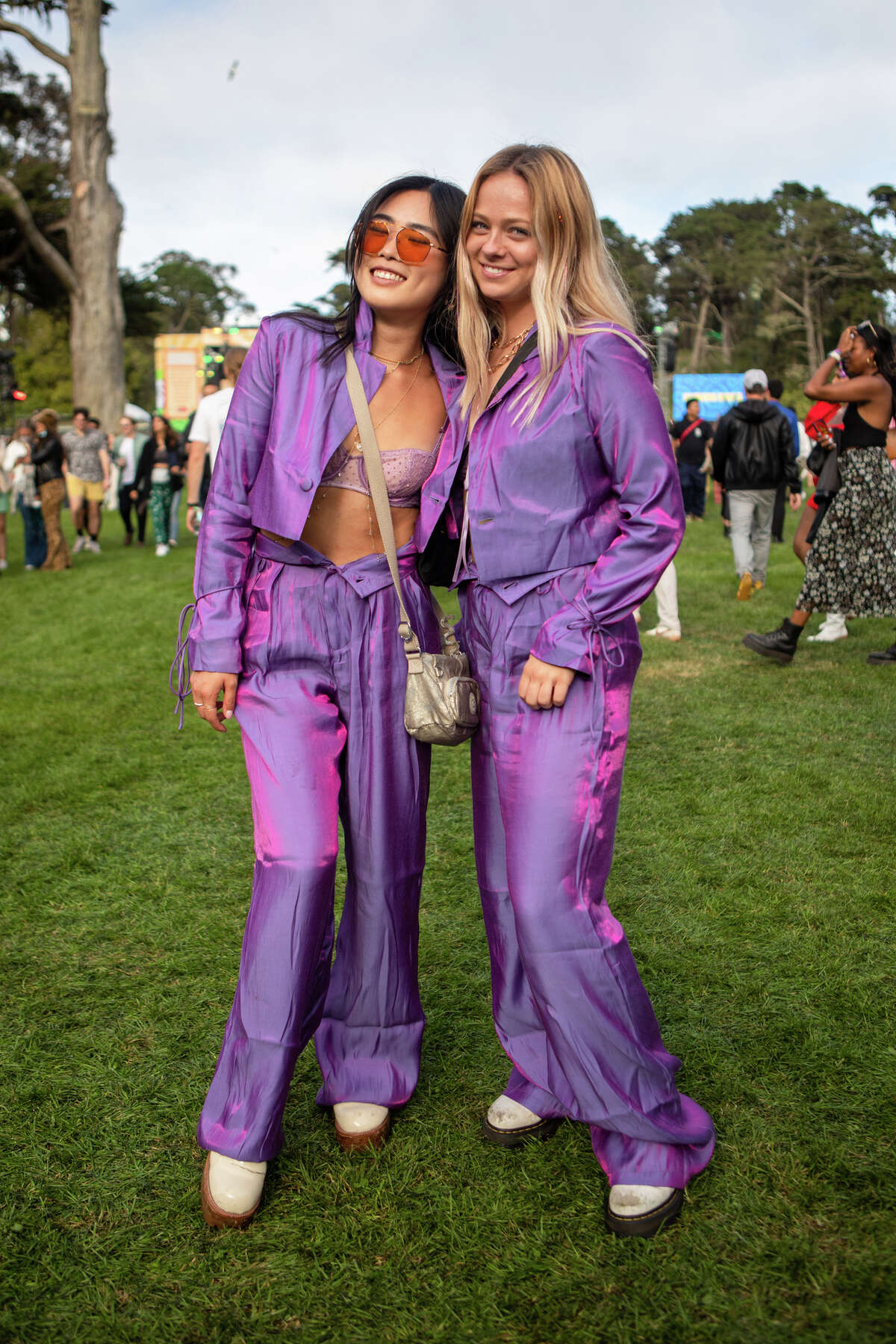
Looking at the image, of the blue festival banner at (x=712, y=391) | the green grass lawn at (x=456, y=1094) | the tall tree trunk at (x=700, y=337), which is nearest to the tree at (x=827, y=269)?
the tall tree trunk at (x=700, y=337)

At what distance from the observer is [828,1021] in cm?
320

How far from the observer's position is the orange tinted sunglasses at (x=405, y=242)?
2539mm

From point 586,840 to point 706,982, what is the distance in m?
1.38

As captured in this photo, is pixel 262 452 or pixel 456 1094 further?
pixel 456 1094

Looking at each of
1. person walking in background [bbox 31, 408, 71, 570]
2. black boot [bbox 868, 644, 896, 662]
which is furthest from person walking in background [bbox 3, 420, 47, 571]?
black boot [bbox 868, 644, 896, 662]

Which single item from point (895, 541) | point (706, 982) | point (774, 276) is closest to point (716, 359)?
point (774, 276)

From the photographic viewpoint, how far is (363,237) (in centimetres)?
259

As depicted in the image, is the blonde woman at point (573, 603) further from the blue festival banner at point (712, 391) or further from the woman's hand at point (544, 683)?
the blue festival banner at point (712, 391)

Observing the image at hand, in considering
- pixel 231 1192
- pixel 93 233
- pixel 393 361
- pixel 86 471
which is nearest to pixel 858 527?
pixel 393 361

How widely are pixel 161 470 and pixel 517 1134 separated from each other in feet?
45.3

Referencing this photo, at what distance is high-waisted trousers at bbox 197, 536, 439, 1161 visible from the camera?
8.06 ft

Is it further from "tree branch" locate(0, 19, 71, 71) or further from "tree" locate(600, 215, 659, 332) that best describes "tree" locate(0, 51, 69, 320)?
"tree" locate(600, 215, 659, 332)

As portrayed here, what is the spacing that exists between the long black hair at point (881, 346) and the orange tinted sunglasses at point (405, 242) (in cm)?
533

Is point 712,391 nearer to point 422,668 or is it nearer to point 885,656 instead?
point 885,656
